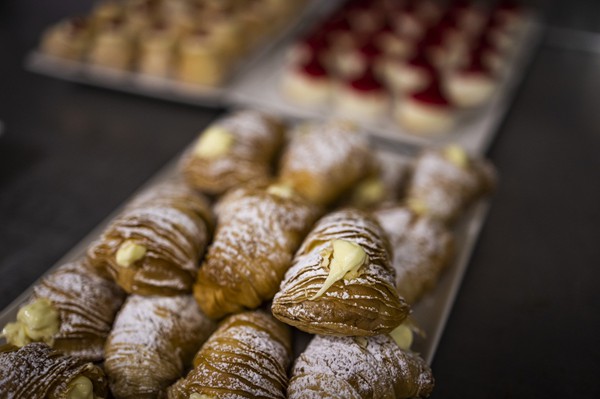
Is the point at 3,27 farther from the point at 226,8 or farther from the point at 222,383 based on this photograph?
the point at 222,383

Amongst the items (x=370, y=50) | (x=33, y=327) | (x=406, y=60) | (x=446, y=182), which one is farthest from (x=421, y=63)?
(x=33, y=327)

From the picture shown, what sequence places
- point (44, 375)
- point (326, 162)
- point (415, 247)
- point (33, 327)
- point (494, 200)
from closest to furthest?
point (44, 375) → point (33, 327) → point (415, 247) → point (326, 162) → point (494, 200)

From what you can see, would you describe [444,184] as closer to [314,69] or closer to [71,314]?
[314,69]

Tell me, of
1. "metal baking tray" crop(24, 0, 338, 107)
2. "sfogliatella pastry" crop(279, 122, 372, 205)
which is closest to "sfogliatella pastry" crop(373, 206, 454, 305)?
"sfogliatella pastry" crop(279, 122, 372, 205)

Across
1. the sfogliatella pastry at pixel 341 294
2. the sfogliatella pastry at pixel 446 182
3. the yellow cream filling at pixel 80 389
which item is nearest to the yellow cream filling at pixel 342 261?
the sfogliatella pastry at pixel 341 294

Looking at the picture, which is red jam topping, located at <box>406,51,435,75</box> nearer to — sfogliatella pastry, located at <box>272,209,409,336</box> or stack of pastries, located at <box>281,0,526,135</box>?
stack of pastries, located at <box>281,0,526,135</box>

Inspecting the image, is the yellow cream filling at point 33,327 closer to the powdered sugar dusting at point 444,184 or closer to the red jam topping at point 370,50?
the powdered sugar dusting at point 444,184
